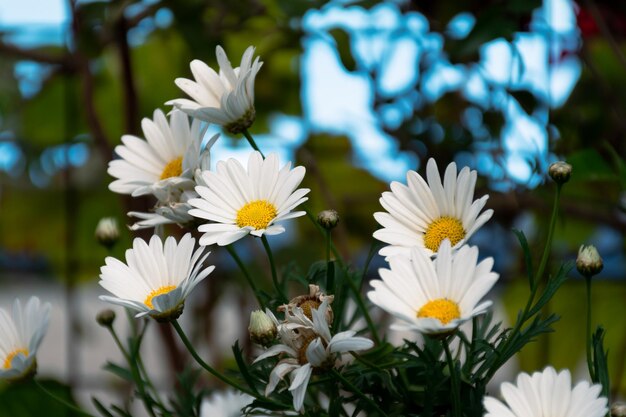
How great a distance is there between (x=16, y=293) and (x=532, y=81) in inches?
41.3

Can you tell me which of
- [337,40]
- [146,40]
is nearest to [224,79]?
[337,40]

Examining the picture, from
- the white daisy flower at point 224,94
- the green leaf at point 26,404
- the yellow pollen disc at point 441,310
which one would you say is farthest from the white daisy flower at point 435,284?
the green leaf at point 26,404

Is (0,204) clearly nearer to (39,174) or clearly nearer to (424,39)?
(39,174)

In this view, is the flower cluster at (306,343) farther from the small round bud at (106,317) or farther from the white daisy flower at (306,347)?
the small round bud at (106,317)

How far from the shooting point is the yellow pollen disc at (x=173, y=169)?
38 centimetres

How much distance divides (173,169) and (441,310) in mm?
152

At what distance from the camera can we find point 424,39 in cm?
68

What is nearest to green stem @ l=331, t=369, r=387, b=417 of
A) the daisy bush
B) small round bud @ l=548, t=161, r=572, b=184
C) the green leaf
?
the daisy bush

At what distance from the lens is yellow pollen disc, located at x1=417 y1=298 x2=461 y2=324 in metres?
0.28

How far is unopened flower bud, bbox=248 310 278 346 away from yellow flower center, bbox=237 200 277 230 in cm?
4

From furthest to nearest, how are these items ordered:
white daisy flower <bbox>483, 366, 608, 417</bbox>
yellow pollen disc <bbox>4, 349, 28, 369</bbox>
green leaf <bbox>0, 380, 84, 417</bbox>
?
green leaf <bbox>0, 380, 84, 417</bbox> → yellow pollen disc <bbox>4, 349, 28, 369</bbox> → white daisy flower <bbox>483, 366, 608, 417</bbox>

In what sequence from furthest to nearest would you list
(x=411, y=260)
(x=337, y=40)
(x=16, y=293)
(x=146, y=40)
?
(x=16, y=293), (x=146, y=40), (x=337, y=40), (x=411, y=260)

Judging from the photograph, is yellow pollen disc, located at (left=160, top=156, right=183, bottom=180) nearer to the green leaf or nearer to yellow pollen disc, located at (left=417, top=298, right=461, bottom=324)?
yellow pollen disc, located at (left=417, top=298, right=461, bottom=324)

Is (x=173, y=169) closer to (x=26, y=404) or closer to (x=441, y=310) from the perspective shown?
(x=441, y=310)
